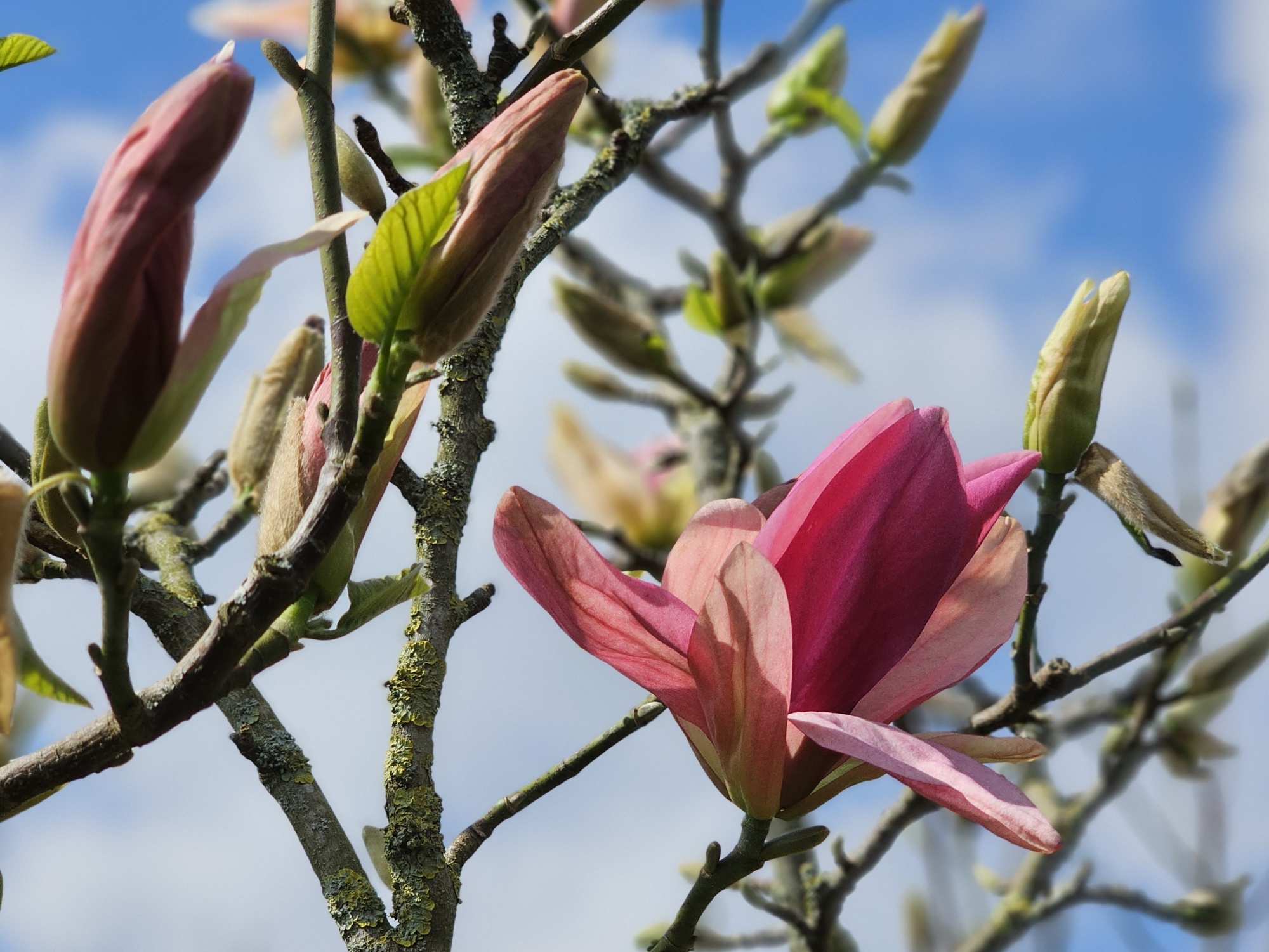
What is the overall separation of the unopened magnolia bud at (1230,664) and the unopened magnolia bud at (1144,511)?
0.60m

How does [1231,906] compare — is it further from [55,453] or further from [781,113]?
[55,453]

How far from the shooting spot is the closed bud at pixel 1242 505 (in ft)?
3.41

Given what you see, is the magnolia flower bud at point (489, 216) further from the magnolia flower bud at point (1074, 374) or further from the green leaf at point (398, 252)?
Answer: the magnolia flower bud at point (1074, 374)

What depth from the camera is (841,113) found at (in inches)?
68.5

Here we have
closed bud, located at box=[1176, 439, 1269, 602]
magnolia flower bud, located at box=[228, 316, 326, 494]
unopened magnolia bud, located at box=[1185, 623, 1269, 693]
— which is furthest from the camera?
unopened magnolia bud, located at box=[1185, 623, 1269, 693]

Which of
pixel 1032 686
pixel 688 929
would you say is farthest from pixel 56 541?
pixel 1032 686

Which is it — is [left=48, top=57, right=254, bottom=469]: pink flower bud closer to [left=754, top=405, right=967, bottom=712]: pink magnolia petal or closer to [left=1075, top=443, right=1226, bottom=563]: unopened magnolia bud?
[left=754, top=405, right=967, bottom=712]: pink magnolia petal

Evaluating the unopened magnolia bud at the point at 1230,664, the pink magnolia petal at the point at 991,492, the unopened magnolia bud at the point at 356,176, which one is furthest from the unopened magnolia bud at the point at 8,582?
the unopened magnolia bud at the point at 1230,664

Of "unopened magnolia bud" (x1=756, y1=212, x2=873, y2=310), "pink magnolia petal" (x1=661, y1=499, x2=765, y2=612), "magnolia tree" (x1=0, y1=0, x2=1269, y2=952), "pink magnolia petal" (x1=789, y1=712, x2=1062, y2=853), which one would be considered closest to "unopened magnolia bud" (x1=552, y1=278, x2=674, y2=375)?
"unopened magnolia bud" (x1=756, y1=212, x2=873, y2=310)

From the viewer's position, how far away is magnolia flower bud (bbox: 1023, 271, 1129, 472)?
737 mm

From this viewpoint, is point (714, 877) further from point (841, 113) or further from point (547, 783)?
point (841, 113)

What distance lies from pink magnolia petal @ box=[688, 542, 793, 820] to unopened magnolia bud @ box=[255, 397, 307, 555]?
0.55 feet

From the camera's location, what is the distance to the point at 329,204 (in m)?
0.51

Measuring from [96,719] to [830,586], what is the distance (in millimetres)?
286
